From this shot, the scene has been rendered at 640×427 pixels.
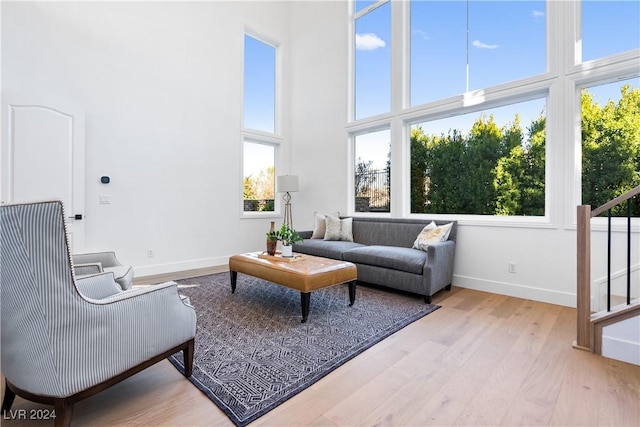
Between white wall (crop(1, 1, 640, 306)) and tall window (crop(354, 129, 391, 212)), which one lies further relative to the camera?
tall window (crop(354, 129, 391, 212))

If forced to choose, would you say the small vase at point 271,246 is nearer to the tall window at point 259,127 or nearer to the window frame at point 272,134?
the window frame at point 272,134

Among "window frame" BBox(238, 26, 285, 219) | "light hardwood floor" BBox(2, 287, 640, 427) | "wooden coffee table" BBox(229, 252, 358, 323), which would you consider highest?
"window frame" BBox(238, 26, 285, 219)

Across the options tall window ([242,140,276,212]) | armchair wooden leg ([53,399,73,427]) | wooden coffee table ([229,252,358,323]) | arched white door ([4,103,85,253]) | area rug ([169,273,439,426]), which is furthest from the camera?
tall window ([242,140,276,212])

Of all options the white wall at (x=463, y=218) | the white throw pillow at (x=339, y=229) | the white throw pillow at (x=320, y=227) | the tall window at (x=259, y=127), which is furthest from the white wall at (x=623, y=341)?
the tall window at (x=259, y=127)

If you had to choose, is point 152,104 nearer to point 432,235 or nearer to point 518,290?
point 432,235

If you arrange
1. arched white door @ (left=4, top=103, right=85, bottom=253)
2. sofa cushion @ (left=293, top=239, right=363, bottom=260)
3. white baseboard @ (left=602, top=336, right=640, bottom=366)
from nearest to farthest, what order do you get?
white baseboard @ (left=602, top=336, right=640, bottom=366) → arched white door @ (left=4, top=103, right=85, bottom=253) → sofa cushion @ (left=293, top=239, right=363, bottom=260)

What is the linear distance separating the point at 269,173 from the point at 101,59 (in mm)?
3036

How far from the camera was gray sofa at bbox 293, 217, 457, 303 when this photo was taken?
3293 millimetres

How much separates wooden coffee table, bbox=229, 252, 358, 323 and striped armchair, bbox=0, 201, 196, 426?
138cm

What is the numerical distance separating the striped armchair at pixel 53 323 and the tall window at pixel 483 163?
12.7ft

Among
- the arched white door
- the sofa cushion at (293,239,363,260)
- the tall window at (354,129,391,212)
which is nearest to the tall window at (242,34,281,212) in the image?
the sofa cushion at (293,239,363,260)

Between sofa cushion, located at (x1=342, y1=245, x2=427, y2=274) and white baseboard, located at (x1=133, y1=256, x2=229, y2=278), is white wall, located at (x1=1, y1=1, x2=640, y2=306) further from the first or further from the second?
sofa cushion, located at (x1=342, y1=245, x2=427, y2=274)

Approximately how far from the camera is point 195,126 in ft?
16.1

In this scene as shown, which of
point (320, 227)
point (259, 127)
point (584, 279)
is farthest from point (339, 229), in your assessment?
point (584, 279)
